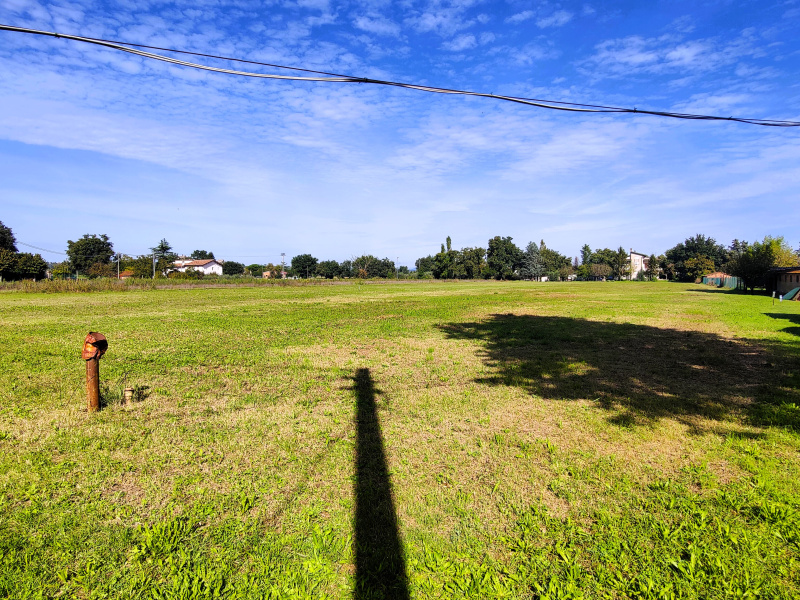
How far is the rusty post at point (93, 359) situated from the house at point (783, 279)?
48.1m

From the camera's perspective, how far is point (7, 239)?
6397 centimetres

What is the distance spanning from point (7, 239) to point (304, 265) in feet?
200

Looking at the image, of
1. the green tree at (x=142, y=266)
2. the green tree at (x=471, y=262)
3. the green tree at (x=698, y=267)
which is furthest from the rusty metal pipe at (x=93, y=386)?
the green tree at (x=698, y=267)

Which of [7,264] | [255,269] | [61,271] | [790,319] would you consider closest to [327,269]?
[255,269]

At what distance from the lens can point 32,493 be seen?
12.1 ft

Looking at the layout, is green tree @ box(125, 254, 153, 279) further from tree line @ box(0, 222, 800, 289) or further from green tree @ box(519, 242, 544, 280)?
green tree @ box(519, 242, 544, 280)

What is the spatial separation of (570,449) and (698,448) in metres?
1.55

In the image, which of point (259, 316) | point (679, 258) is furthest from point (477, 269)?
point (259, 316)

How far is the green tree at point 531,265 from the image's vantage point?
118 metres

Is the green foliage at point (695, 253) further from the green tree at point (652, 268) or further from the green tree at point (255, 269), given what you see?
the green tree at point (255, 269)

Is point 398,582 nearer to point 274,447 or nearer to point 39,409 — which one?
point 274,447

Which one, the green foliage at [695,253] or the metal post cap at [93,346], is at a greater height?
the green foliage at [695,253]

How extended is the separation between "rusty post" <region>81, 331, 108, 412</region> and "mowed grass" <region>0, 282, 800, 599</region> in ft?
0.80

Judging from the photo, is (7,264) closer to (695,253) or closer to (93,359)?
(93,359)
